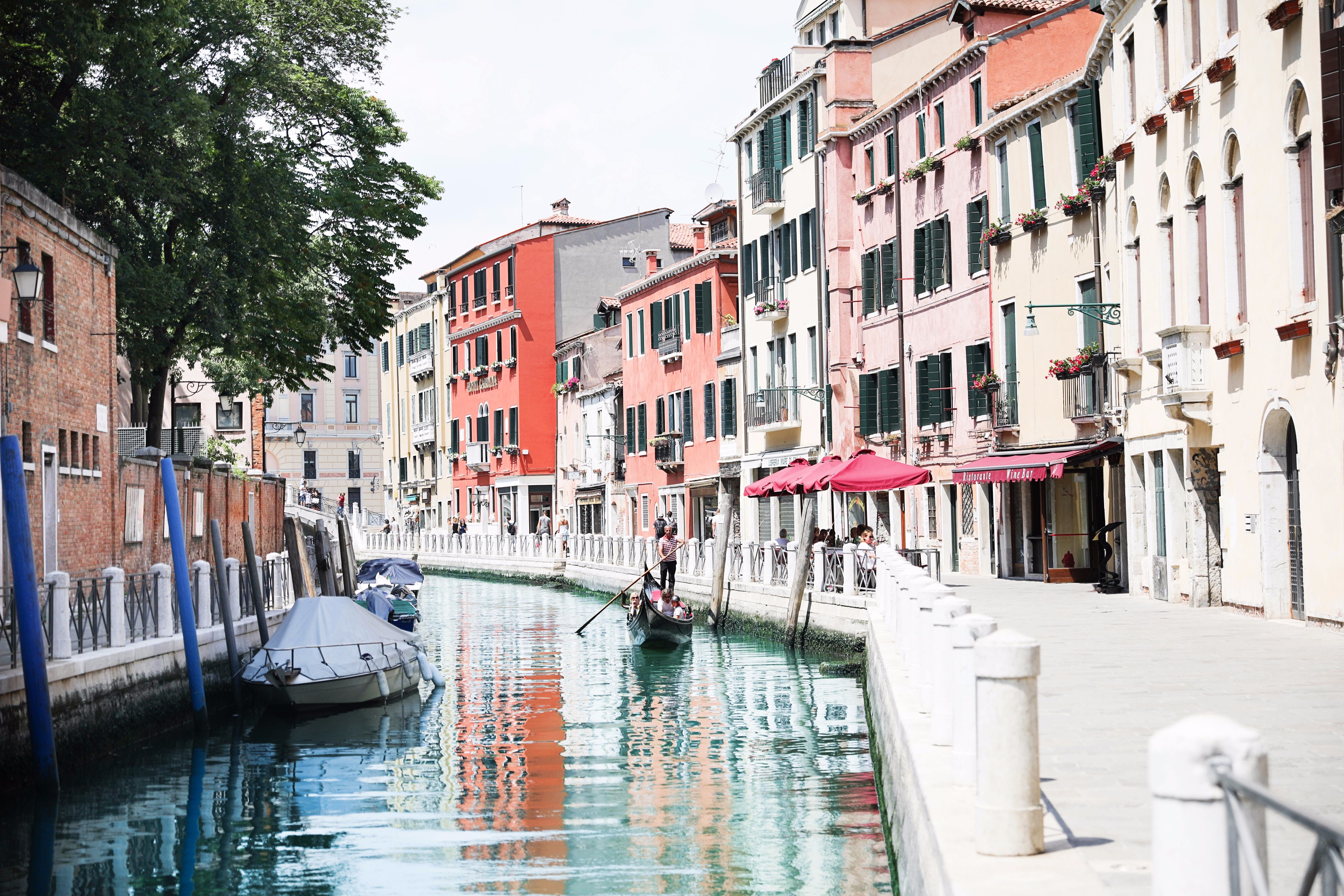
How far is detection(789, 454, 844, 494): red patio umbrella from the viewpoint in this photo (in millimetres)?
26875

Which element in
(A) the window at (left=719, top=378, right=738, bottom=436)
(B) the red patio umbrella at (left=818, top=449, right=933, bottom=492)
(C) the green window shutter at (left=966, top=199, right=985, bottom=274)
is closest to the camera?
(B) the red patio umbrella at (left=818, top=449, right=933, bottom=492)

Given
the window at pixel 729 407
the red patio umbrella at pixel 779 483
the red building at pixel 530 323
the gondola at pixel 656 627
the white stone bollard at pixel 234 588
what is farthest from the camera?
the red building at pixel 530 323

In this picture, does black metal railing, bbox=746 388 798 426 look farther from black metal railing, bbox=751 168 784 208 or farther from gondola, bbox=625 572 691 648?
gondola, bbox=625 572 691 648

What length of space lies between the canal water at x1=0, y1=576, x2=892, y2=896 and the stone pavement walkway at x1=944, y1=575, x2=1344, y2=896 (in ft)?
6.11

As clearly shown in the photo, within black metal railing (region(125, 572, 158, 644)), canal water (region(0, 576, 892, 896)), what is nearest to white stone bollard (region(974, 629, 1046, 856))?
canal water (region(0, 576, 892, 896))

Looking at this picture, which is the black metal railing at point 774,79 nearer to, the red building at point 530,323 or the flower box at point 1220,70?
the red building at point 530,323

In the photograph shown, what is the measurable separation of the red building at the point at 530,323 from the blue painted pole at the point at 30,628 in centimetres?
4342

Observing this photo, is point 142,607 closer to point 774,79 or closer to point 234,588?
point 234,588

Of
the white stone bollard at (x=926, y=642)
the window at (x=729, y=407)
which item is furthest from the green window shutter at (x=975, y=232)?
the white stone bollard at (x=926, y=642)

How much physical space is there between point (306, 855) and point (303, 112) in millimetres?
17768

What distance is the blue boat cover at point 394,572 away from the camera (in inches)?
1358

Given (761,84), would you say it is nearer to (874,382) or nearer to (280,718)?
(874,382)

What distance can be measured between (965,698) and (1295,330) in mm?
10393

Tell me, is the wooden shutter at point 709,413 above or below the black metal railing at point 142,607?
above
